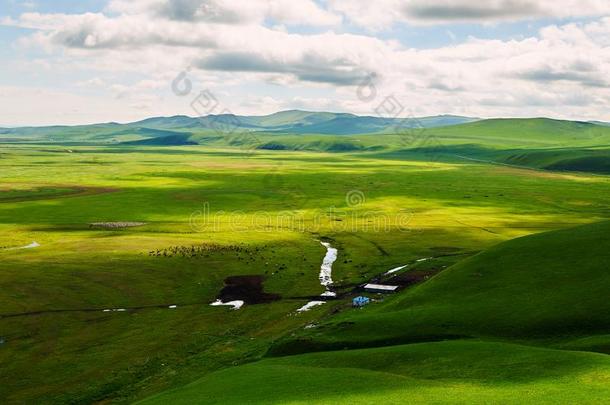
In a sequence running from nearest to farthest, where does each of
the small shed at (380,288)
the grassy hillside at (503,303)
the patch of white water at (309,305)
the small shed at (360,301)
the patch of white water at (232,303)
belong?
the grassy hillside at (503,303), the small shed at (360,301), the patch of white water at (309,305), the patch of white water at (232,303), the small shed at (380,288)

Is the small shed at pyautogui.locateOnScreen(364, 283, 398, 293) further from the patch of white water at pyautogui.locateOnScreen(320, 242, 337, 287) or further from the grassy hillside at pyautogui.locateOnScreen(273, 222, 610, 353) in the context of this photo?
the grassy hillside at pyautogui.locateOnScreen(273, 222, 610, 353)

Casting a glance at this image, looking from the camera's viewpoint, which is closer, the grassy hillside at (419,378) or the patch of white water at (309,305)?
the grassy hillside at (419,378)

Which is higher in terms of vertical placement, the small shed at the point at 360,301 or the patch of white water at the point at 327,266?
the small shed at the point at 360,301

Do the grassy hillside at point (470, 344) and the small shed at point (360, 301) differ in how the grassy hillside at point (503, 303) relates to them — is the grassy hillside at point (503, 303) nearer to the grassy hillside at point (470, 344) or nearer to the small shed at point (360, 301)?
the grassy hillside at point (470, 344)

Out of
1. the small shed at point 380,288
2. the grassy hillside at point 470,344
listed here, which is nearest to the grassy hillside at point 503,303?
the grassy hillside at point 470,344

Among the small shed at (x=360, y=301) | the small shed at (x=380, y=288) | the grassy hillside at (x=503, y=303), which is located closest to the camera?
the grassy hillside at (x=503, y=303)

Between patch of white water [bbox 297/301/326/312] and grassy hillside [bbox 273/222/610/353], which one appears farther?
patch of white water [bbox 297/301/326/312]

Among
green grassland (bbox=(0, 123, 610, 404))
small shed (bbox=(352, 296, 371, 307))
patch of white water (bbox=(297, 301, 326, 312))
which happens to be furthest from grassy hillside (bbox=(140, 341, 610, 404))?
patch of white water (bbox=(297, 301, 326, 312))

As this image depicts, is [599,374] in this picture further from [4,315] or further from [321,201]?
[321,201]
